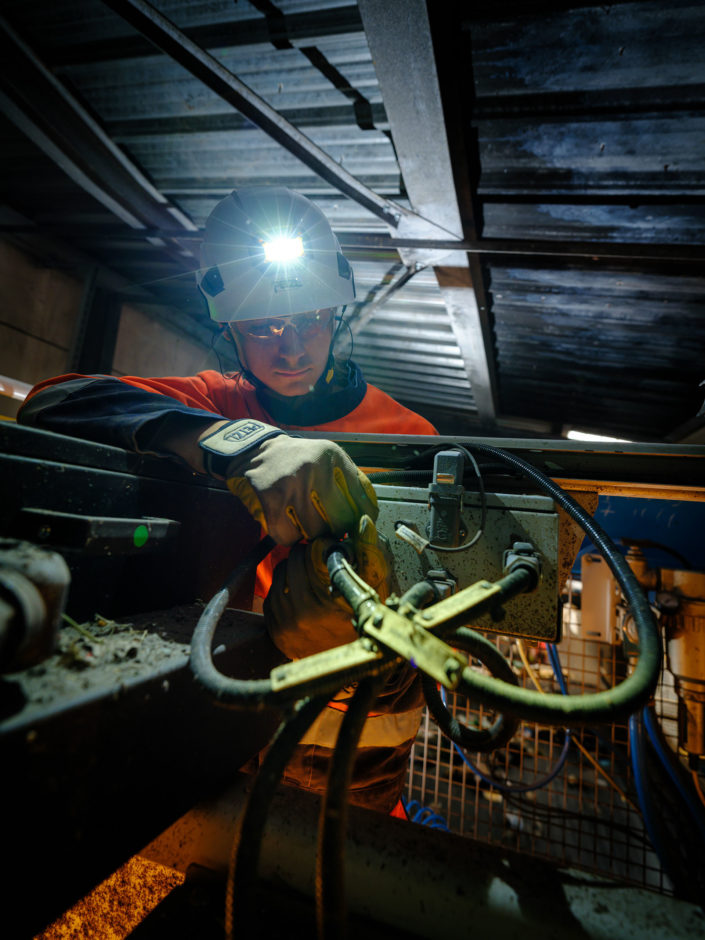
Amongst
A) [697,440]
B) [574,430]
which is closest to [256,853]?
[697,440]

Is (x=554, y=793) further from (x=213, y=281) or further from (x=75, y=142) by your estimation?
(x=75, y=142)

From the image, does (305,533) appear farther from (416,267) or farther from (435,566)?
(416,267)

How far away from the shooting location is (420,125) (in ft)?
6.36

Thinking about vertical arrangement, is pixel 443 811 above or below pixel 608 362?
below

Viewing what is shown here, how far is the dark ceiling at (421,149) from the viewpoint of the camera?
170 centimetres

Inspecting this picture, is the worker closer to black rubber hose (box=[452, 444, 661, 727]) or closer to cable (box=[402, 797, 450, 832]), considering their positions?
black rubber hose (box=[452, 444, 661, 727])

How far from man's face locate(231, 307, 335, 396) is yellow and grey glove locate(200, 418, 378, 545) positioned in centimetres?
118

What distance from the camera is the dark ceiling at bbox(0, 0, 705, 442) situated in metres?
1.70

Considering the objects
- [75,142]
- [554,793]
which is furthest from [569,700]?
[75,142]

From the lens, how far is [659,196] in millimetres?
2139

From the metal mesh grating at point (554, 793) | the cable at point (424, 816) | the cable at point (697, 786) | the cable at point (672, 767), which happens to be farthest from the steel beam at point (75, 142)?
the cable at point (697, 786)

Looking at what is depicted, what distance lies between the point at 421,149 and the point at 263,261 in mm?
961

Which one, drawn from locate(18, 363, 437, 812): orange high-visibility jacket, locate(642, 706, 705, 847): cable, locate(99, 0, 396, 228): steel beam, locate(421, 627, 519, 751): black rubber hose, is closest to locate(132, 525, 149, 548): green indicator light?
locate(18, 363, 437, 812): orange high-visibility jacket

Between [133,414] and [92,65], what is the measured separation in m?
2.55
